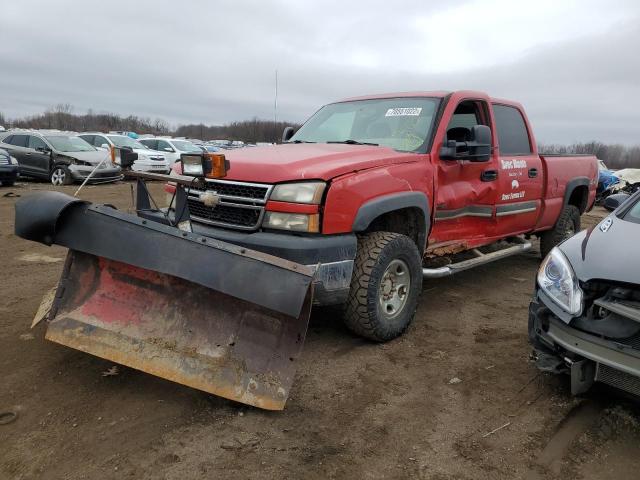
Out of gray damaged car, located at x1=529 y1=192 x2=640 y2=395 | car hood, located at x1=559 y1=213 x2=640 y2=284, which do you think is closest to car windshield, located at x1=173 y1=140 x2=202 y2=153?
car hood, located at x1=559 y1=213 x2=640 y2=284

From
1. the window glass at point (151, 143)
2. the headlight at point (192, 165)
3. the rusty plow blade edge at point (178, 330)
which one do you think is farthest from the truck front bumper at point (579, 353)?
the window glass at point (151, 143)

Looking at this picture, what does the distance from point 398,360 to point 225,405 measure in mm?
1341

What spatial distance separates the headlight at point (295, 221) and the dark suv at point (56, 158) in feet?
41.8

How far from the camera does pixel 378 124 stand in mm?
4715

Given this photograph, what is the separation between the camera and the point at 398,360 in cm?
364

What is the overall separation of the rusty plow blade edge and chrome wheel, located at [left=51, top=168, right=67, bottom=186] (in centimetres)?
1358

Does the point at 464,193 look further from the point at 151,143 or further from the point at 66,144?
the point at 151,143

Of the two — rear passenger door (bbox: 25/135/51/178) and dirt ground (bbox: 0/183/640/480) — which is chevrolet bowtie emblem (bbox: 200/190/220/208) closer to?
dirt ground (bbox: 0/183/640/480)

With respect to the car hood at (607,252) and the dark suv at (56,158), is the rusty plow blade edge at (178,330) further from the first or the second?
the dark suv at (56,158)

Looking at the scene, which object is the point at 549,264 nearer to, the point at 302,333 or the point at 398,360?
the point at 398,360

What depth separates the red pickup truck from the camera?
3342 mm

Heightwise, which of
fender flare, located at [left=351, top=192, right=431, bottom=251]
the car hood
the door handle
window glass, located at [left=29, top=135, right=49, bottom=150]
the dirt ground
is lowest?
the dirt ground

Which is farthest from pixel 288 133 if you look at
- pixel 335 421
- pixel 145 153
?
pixel 145 153

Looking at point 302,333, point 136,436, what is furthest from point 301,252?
point 136,436
